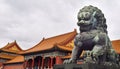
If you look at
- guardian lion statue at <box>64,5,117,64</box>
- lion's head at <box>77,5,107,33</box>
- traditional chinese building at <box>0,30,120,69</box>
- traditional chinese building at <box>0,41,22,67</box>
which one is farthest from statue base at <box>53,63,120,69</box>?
traditional chinese building at <box>0,41,22,67</box>

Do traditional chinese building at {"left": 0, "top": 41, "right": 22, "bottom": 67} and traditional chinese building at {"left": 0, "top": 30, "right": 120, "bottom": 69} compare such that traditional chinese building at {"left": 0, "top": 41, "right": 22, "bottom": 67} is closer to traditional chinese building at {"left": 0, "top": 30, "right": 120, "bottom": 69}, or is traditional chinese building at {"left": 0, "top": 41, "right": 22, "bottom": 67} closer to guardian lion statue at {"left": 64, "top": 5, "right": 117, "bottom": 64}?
traditional chinese building at {"left": 0, "top": 30, "right": 120, "bottom": 69}

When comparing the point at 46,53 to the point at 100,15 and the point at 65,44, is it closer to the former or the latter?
the point at 65,44

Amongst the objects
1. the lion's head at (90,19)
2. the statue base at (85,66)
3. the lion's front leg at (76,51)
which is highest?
the lion's head at (90,19)

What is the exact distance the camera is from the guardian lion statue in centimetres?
539

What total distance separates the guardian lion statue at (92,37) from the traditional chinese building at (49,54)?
60.3ft

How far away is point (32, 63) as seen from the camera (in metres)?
32.2

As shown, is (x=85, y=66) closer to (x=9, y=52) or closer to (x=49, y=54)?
(x=49, y=54)

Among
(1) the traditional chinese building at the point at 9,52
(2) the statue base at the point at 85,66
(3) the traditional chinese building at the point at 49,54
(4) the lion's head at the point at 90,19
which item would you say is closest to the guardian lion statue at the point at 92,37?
(4) the lion's head at the point at 90,19

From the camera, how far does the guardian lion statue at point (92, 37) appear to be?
5387mm

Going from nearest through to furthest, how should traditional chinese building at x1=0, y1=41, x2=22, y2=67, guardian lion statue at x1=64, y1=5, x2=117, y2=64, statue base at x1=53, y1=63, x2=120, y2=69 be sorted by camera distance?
statue base at x1=53, y1=63, x2=120, y2=69 < guardian lion statue at x1=64, y1=5, x2=117, y2=64 < traditional chinese building at x1=0, y1=41, x2=22, y2=67

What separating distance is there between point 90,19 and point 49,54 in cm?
2294

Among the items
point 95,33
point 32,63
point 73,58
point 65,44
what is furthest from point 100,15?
point 32,63

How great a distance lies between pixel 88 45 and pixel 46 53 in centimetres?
2354

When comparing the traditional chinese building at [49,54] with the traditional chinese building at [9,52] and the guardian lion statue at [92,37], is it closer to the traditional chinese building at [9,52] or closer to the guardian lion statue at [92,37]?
the traditional chinese building at [9,52]
